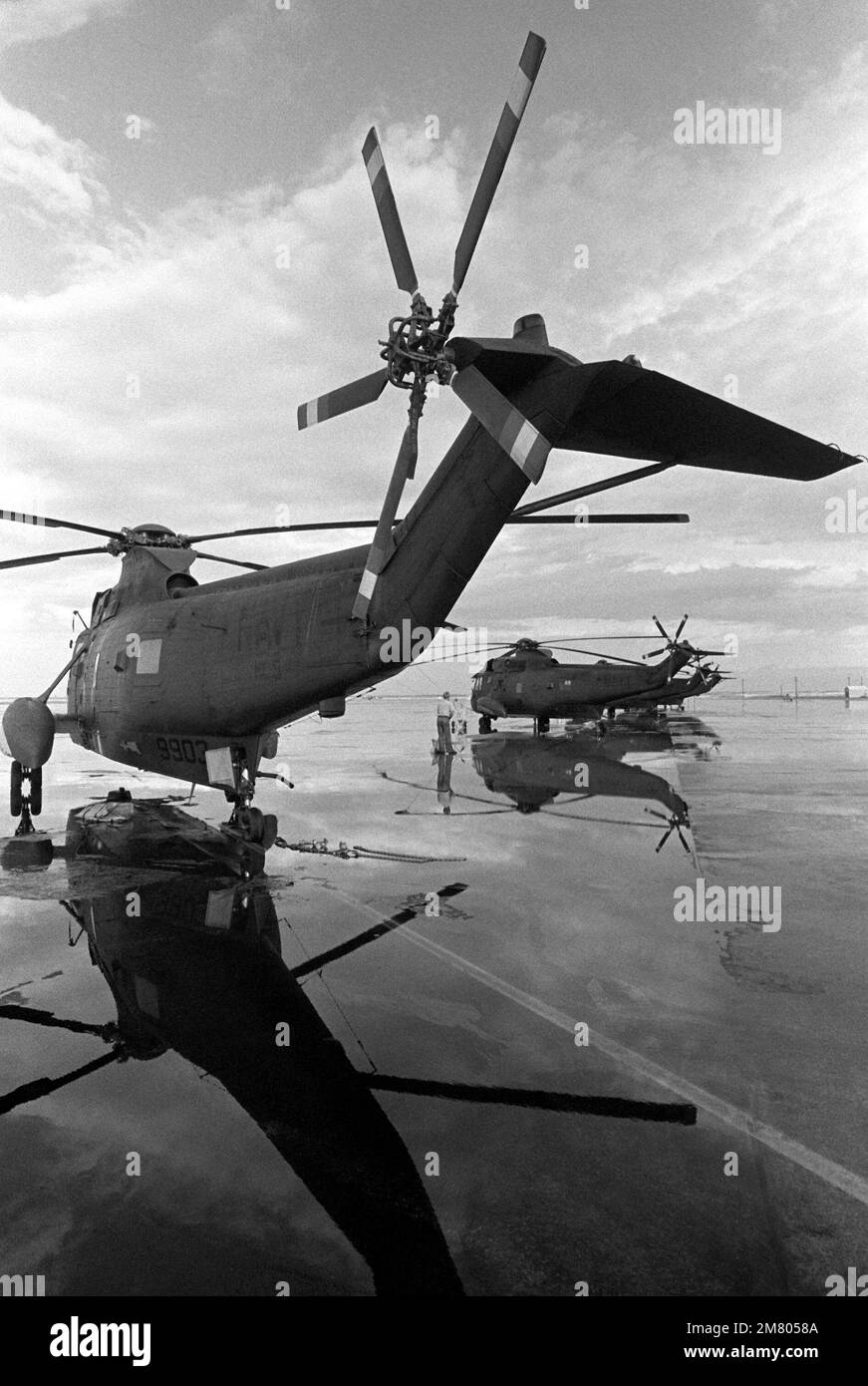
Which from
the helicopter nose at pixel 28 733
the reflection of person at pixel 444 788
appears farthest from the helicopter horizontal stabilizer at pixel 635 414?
the helicopter nose at pixel 28 733

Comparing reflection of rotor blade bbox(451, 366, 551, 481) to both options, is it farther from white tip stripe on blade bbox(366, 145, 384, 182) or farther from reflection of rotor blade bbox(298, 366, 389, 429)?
white tip stripe on blade bbox(366, 145, 384, 182)

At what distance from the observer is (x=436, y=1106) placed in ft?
14.8

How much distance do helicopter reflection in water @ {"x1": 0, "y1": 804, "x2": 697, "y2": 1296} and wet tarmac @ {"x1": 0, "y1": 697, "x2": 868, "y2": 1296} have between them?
23mm

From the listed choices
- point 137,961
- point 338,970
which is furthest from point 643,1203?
point 137,961

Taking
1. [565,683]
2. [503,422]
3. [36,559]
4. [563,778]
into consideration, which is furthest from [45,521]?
[565,683]

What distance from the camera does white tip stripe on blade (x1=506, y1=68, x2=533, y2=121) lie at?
719cm

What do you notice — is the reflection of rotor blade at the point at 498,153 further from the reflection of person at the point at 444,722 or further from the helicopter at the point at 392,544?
the reflection of person at the point at 444,722

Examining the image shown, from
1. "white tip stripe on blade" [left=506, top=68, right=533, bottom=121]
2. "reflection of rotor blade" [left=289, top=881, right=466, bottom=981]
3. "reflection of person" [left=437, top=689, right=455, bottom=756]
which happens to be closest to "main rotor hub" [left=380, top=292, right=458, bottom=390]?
"white tip stripe on blade" [left=506, top=68, right=533, bottom=121]

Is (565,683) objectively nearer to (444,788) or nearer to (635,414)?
(444,788)

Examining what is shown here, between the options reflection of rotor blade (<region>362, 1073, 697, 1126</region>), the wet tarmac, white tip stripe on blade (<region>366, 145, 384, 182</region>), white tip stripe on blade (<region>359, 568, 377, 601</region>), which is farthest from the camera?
white tip stripe on blade (<region>359, 568, 377, 601</region>)

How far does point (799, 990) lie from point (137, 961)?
6.46 m

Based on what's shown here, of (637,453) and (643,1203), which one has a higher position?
(637,453)
